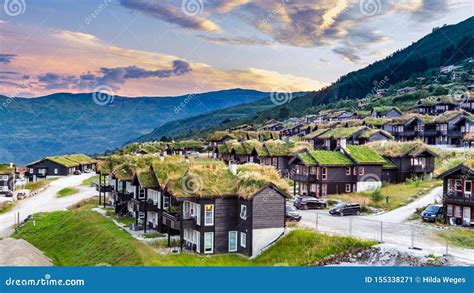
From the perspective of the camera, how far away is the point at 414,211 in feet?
148

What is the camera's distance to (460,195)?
40.0 metres

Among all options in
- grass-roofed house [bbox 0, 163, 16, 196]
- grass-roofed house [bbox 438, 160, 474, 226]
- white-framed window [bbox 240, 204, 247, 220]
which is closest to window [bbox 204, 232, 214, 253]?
white-framed window [bbox 240, 204, 247, 220]

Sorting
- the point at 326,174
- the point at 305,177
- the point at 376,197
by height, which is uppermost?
the point at 326,174

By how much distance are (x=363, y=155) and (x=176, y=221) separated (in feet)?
91.4

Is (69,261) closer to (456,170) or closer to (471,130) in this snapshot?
(456,170)

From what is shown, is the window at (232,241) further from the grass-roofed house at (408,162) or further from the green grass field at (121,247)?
the grass-roofed house at (408,162)

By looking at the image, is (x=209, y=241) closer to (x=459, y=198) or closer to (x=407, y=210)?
(x=407, y=210)

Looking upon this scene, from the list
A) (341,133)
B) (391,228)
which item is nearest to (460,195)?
(391,228)

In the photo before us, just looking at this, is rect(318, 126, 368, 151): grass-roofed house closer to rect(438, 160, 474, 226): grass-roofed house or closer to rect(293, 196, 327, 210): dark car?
rect(293, 196, 327, 210): dark car

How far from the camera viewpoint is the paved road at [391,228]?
32.3m

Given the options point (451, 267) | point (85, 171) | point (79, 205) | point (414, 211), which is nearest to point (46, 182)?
point (85, 171)

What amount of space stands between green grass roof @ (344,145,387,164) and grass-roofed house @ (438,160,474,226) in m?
17.0

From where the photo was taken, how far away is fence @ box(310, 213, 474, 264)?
3165cm

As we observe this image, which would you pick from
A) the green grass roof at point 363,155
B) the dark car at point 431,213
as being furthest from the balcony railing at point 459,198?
the green grass roof at point 363,155
